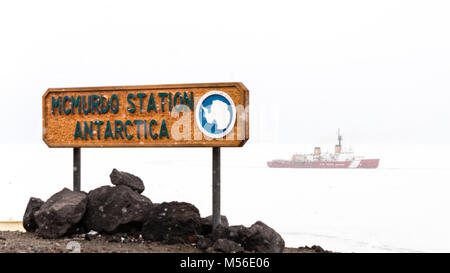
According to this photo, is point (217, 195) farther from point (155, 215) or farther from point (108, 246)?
point (108, 246)

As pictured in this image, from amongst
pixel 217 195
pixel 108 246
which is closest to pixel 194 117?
pixel 217 195

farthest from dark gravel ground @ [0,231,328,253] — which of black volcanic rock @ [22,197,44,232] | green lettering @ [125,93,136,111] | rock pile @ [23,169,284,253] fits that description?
green lettering @ [125,93,136,111]

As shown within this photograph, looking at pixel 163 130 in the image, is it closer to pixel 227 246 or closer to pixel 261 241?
pixel 227 246

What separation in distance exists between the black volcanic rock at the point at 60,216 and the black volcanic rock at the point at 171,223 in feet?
→ 5.43

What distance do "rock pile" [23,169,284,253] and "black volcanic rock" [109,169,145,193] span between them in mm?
25

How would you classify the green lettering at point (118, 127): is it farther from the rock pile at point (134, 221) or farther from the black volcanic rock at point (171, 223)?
the black volcanic rock at point (171, 223)

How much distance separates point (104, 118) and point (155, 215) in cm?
301

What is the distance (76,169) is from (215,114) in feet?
13.9

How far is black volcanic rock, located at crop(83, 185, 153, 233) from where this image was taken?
1112 cm

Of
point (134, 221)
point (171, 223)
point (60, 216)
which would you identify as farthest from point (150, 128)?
point (60, 216)

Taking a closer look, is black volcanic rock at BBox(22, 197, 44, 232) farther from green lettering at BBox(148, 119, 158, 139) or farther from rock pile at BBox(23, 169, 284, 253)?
green lettering at BBox(148, 119, 158, 139)

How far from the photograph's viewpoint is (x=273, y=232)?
10.7 meters

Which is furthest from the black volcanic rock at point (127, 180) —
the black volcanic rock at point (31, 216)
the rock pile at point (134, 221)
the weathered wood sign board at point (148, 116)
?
the black volcanic rock at point (31, 216)

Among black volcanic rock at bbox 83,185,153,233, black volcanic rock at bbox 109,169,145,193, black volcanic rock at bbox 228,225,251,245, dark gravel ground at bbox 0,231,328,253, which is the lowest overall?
dark gravel ground at bbox 0,231,328,253
